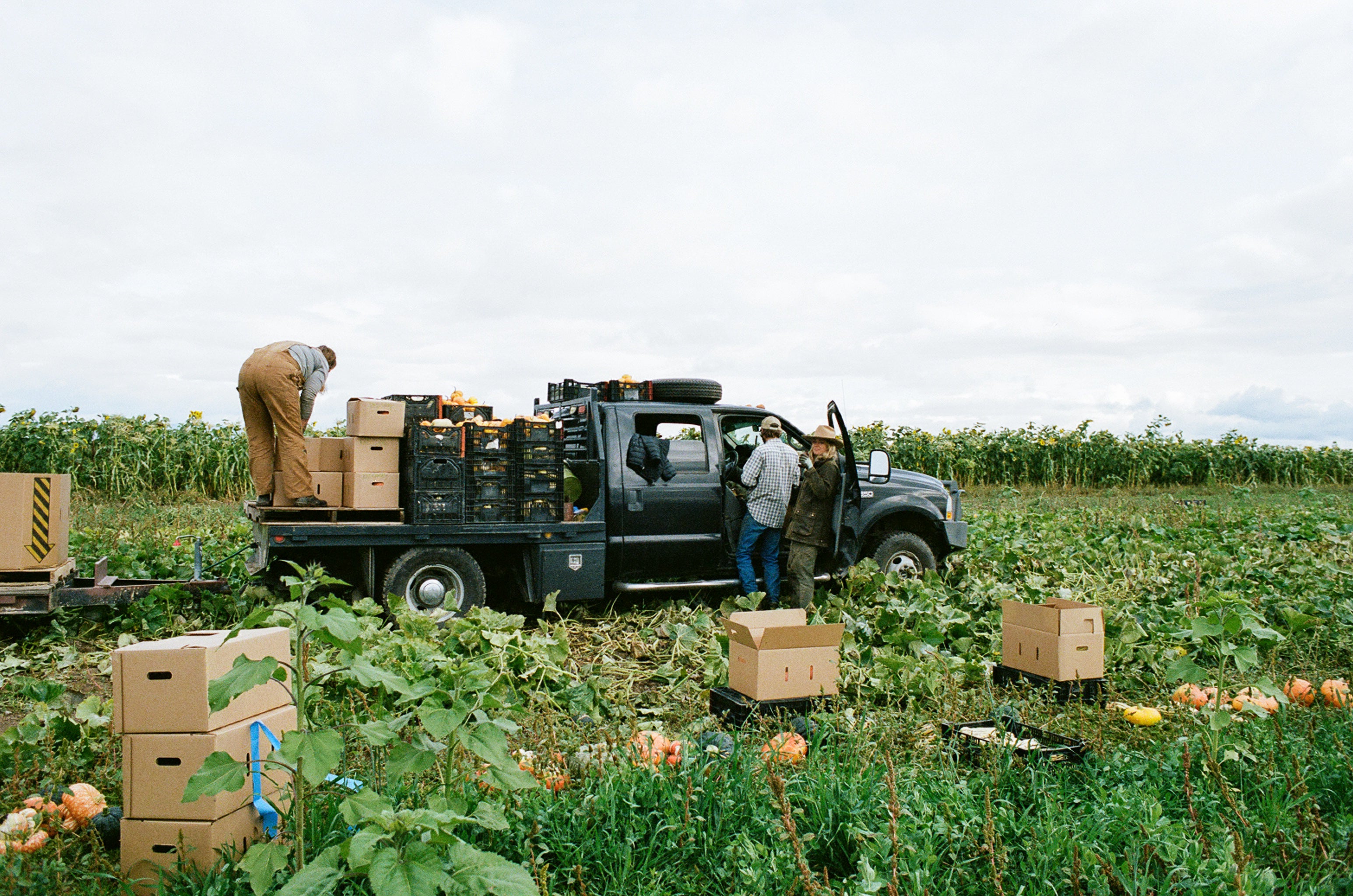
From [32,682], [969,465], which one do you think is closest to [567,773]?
[32,682]

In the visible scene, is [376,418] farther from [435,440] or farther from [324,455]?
[324,455]

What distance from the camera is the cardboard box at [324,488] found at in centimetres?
690

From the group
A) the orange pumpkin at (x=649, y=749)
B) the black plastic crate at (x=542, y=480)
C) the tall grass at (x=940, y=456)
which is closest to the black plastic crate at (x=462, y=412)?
the black plastic crate at (x=542, y=480)

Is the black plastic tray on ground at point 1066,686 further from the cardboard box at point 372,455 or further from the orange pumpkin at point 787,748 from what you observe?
the cardboard box at point 372,455

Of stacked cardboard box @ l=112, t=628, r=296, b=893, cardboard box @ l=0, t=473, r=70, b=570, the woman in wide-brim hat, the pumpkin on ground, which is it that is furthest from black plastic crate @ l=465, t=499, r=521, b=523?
the pumpkin on ground

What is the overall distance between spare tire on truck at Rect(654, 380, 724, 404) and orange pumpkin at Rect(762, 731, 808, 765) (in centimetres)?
451

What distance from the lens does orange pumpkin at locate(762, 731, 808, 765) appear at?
3.54 metres

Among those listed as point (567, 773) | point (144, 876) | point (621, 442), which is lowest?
point (144, 876)

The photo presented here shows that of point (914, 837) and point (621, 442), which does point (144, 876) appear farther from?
point (621, 442)

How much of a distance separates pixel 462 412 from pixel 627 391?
1618 mm

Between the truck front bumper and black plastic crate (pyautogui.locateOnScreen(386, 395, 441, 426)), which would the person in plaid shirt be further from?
black plastic crate (pyautogui.locateOnScreen(386, 395, 441, 426))

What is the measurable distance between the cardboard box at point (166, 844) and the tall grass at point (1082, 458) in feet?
67.3

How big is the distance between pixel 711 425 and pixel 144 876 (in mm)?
5787

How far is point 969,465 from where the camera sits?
2308 cm
